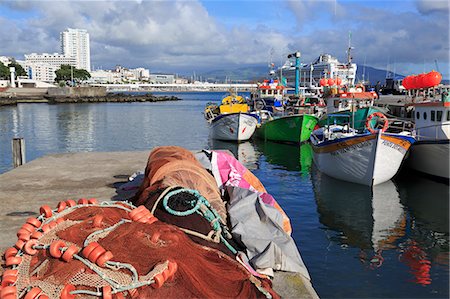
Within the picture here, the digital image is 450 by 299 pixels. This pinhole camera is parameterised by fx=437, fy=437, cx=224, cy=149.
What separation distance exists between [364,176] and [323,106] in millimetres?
22934

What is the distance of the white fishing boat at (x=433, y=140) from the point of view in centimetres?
1541

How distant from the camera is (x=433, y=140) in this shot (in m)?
15.5

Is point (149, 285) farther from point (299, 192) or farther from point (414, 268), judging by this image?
point (299, 192)

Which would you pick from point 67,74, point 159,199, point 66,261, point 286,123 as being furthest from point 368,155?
point 67,74

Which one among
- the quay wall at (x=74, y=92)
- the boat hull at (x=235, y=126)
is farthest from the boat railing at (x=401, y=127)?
the quay wall at (x=74, y=92)

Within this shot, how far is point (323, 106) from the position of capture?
37.8 m

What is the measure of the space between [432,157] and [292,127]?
1382 cm

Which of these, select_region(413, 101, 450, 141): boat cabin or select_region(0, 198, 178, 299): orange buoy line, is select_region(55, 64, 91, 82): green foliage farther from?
select_region(0, 198, 178, 299): orange buoy line

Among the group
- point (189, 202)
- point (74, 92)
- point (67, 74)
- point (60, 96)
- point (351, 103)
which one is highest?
point (67, 74)

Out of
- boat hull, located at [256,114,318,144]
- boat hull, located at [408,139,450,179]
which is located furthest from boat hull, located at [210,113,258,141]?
boat hull, located at [408,139,450,179]

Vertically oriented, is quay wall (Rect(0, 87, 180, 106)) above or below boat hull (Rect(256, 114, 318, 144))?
above

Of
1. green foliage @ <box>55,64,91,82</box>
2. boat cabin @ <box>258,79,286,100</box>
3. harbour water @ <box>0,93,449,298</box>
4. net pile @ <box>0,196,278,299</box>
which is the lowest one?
harbour water @ <box>0,93,449,298</box>

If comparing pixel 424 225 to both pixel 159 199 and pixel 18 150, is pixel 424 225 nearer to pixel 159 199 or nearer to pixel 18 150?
pixel 159 199

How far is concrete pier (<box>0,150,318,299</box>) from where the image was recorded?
4.91m
